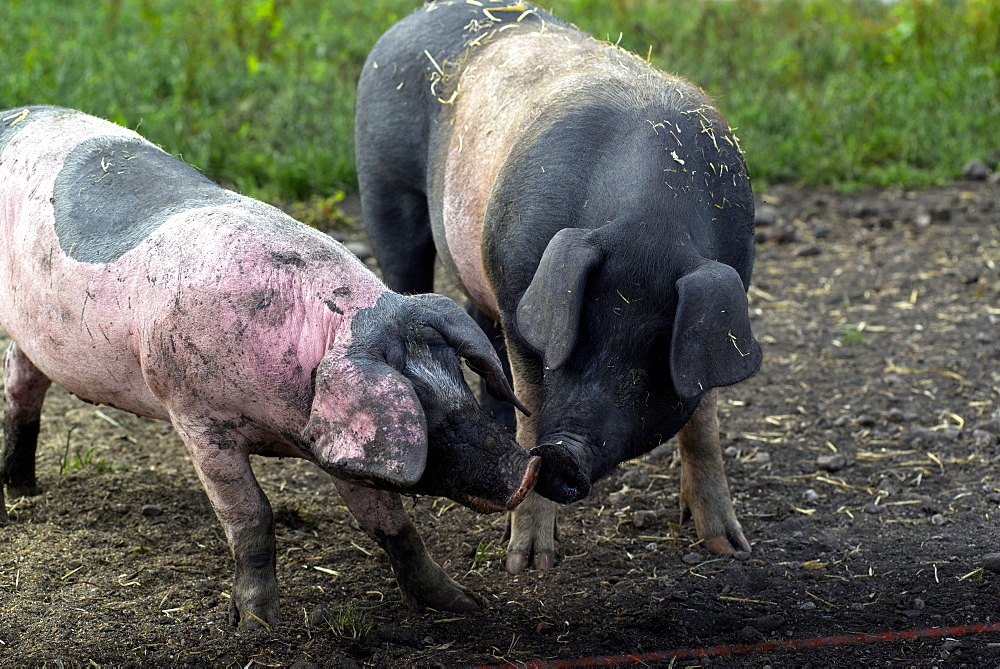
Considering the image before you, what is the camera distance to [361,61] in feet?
33.5

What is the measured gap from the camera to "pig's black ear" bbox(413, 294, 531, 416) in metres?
3.12

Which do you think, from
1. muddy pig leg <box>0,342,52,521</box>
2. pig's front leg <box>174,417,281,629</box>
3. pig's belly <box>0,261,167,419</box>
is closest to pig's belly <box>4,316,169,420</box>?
pig's belly <box>0,261,167,419</box>

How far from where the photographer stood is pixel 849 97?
952cm

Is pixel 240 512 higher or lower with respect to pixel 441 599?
higher

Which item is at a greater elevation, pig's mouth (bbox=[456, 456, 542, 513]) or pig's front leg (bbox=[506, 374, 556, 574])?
pig's mouth (bbox=[456, 456, 542, 513])

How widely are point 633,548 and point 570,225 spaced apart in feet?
4.29

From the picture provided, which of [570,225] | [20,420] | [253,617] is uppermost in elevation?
[570,225]

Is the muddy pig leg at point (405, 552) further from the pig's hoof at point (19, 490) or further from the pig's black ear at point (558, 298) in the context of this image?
the pig's hoof at point (19, 490)

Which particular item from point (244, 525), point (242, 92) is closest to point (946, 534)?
point (244, 525)

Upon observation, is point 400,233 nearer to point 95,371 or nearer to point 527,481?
point 95,371

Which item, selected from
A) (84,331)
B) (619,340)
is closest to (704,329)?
(619,340)

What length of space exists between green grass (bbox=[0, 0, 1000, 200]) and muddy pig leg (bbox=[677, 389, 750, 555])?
3.39m

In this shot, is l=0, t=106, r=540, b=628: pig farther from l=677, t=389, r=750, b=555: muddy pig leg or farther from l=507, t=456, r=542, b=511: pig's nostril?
l=677, t=389, r=750, b=555: muddy pig leg

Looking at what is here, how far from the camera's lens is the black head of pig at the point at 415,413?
2.90 m
